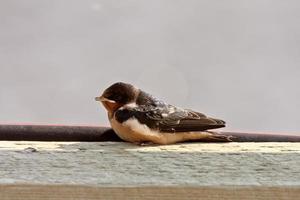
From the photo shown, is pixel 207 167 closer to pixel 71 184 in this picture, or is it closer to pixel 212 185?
pixel 212 185

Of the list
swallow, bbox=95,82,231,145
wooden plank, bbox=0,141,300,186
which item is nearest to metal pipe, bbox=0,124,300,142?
swallow, bbox=95,82,231,145

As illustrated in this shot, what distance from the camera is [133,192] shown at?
527mm

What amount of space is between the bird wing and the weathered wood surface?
0.30m

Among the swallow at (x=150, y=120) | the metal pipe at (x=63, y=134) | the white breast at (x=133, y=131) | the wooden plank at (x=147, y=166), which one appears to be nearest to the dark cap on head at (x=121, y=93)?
the swallow at (x=150, y=120)

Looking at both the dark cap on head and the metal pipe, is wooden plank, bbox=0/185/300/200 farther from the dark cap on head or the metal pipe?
the dark cap on head

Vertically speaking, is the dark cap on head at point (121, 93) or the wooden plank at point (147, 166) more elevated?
the dark cap on head at point (121, 93)

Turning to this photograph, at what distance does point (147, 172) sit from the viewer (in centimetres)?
55

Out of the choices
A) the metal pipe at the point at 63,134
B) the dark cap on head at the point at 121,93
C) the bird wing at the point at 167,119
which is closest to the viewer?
the metal pipe at the point at 63,134

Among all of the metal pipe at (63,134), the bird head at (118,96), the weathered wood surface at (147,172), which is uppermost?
the bird head at (118,96)

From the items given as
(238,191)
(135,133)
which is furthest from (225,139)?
(238,191)

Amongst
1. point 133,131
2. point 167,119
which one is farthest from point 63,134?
point 167,119

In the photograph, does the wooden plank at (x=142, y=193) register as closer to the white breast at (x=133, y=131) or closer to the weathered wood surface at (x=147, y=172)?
the weathered wood surface at (x=147, y=172)

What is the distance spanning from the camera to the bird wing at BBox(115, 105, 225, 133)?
91 cm

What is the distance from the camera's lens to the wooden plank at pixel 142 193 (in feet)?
1.71
